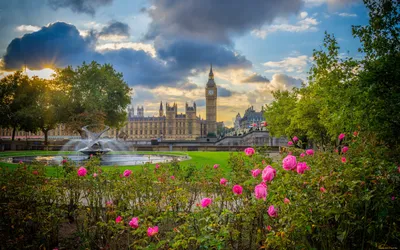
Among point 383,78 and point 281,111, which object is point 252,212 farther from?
point 281,111

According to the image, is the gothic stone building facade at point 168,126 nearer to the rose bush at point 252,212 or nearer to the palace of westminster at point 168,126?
the palace of westminster at point 168,126

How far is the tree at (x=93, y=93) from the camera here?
118 feet

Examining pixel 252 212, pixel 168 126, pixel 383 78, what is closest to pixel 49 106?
pixel 383 78

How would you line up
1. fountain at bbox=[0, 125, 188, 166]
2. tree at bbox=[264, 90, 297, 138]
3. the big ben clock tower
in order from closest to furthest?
fountain at bbox=[0, 125, 188, 166]
tree at bbox=[264, 90, 297, 138]
the big ben clock tower

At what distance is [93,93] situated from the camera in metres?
37.0

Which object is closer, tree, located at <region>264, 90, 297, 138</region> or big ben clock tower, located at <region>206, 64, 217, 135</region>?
tree, located at <region>264, 90, 297, 138</region>

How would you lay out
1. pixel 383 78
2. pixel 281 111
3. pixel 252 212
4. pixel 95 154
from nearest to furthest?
pixel 252 212 < pixel 383 78 < pixel 95 154 < pixel 281 111

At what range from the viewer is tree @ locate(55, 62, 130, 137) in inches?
1414

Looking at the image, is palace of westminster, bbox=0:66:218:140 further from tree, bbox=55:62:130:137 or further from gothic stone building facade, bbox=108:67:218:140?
tree, bbox=55:62:130:137

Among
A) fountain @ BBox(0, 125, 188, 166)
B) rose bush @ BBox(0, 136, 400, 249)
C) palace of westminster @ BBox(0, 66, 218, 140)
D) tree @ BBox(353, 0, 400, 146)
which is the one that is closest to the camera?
rose bush @ BBox(0, 136, 400, 249)

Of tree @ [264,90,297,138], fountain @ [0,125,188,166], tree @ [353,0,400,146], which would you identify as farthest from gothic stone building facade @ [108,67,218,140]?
tree @ [353,0,400,146]

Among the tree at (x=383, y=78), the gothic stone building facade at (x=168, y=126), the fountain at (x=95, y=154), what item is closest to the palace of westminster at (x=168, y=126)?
the gothic stone building facade at (x=168, y=126)

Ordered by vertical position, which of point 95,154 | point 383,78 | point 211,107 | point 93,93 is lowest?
point 95,154

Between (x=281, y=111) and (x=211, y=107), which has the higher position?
(x=211, y=107)
